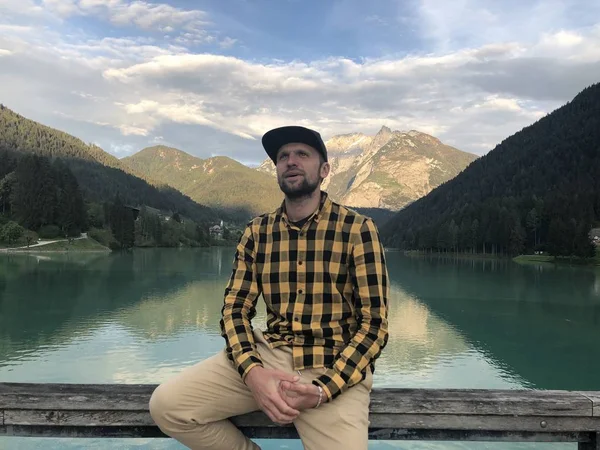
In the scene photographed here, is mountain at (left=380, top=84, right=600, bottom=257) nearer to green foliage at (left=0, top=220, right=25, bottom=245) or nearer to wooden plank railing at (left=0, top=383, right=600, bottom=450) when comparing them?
wooden plank railing at (left=0, top=383, right=600, bottom=450)

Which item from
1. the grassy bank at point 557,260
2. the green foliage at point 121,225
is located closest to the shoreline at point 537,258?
the grassy bank at point 557,260

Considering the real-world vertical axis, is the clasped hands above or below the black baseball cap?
below

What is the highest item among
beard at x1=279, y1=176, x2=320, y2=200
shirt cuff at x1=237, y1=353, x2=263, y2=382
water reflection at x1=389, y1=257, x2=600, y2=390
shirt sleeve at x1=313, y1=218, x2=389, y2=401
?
beard at x1=279, y1=176, x2=320, y2=200

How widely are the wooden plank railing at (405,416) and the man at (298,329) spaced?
0.25 metres

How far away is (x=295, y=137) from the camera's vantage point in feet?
12.5

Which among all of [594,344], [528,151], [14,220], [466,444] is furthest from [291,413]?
[528,151]

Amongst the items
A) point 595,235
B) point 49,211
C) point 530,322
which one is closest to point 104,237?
point 49,211

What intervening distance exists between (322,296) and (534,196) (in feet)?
480

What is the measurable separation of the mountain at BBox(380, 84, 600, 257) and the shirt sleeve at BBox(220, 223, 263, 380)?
332 feet

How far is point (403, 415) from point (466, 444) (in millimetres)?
9727

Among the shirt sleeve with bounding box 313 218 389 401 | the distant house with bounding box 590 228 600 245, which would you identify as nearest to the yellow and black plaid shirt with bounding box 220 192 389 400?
the shirt sleeve with bounding box 313 218 389 401

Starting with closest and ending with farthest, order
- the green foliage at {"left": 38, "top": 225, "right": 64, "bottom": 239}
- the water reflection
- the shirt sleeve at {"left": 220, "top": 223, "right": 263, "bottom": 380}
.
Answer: the shirt sleeve at {"left": 220, "top": 223, "right": 263, "bottom": 380} → the water reflection → the green foliage at {"left": 38, "top": 225, "right": 64, "bottom": 239}

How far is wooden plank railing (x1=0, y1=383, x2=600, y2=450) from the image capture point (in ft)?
11.1

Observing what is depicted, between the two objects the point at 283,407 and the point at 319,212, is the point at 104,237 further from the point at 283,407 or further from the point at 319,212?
the point at 283,407
